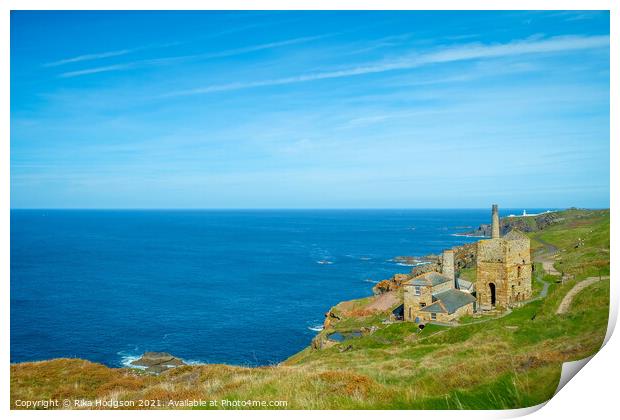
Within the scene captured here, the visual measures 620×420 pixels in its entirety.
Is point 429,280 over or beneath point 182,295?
over

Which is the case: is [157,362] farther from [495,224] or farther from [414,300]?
[495,224]

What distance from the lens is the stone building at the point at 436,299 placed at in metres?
28.6

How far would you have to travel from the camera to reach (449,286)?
33.1 meters

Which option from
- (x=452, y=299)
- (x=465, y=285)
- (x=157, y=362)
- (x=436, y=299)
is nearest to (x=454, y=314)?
(x=452, y=299)

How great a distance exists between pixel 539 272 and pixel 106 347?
37602mm

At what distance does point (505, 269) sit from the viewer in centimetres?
2634

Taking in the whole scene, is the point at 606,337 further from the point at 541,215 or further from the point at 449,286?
the point at 541,215

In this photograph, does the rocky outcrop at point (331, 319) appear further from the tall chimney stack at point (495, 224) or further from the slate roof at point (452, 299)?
the tall chimney stack at point (495, 224)

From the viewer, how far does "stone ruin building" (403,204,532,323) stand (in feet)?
87.2

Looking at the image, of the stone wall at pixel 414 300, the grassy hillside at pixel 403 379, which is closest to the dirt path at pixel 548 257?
the stone wall at pixel 414 300

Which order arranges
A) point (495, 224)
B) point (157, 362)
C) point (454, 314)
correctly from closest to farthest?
point (454, 314) < point (495, 224) < point (157, 362)

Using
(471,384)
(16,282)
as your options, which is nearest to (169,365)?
(471,384)

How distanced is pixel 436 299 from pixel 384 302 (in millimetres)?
13587
